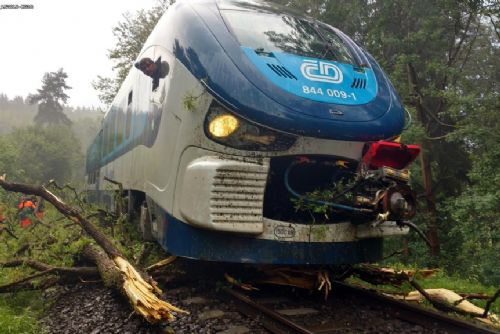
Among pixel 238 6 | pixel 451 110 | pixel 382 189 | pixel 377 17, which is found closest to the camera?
pixel 382 189

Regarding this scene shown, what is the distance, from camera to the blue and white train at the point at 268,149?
12.5 ft

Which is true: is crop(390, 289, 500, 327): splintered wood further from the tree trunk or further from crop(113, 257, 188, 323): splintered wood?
the tree trunk

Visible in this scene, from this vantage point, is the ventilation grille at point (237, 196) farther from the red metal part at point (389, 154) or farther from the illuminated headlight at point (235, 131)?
the red metal part at point (389, 154)

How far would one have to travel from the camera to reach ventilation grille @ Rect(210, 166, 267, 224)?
3.70m

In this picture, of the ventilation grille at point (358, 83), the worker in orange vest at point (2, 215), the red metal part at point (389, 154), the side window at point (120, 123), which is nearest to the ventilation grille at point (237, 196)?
the red metal part at point (389, 154)

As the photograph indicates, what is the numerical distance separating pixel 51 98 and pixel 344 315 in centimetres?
5791

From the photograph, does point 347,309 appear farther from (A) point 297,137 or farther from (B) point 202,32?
(B) point 202,32

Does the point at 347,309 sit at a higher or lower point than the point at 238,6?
lower

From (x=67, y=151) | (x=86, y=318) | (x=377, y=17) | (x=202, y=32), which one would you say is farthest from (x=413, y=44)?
(x=67, y=151)

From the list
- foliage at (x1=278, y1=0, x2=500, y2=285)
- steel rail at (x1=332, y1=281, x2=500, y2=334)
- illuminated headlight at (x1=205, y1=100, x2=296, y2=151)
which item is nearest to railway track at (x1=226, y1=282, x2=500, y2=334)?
steel rail at (x1=332, y1=281, x2=500, y2=334)

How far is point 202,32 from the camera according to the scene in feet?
14.1

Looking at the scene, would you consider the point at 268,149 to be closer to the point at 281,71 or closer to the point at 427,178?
the point at 281,71

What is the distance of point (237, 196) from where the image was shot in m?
3.73

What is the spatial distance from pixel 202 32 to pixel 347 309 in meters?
2.90
